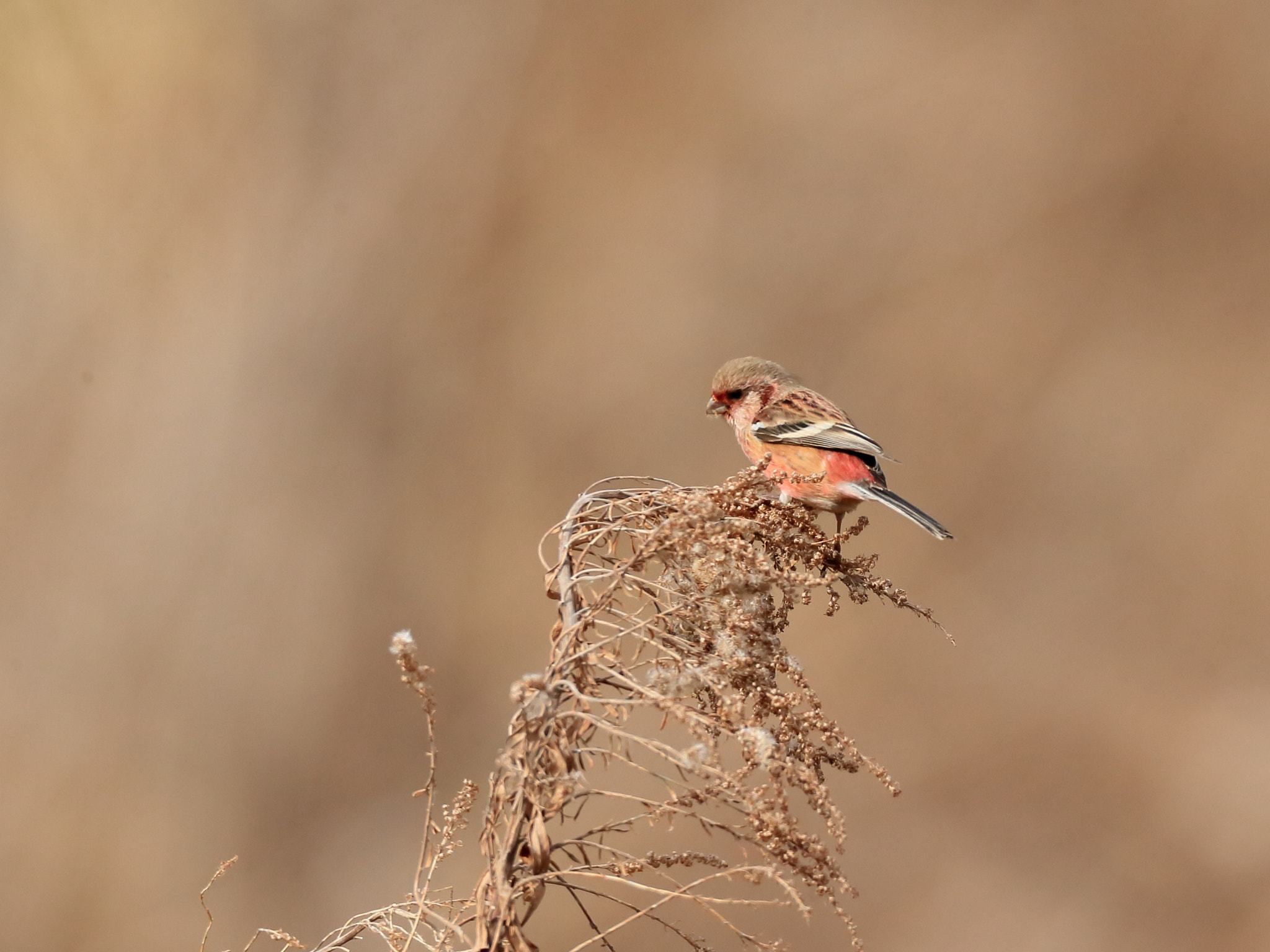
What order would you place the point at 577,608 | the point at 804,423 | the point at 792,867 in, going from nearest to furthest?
the point at 792,867 < the point at 577,608 < the point at 804,423

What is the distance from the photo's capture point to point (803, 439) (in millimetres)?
3732

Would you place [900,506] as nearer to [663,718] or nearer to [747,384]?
[747,384]

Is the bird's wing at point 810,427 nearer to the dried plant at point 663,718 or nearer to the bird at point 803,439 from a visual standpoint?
the bird at point 803,439

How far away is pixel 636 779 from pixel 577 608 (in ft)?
19.9

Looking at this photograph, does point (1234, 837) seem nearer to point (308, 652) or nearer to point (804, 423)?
point (804, 423)

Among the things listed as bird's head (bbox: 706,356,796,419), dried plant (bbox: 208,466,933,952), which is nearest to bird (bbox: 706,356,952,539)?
bird's head (bbox: 706,356,796,419)

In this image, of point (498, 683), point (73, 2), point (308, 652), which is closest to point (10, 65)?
point (73, 2)

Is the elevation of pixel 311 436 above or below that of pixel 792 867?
above

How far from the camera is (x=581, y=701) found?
67.8 inches

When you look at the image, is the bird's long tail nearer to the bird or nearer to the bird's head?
the bird

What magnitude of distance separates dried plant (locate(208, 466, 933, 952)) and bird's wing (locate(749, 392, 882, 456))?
1268mm

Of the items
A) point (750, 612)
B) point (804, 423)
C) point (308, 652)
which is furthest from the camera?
point (308, 652)

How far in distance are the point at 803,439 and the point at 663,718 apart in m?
2.06

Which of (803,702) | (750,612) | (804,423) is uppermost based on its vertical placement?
(804,423)
